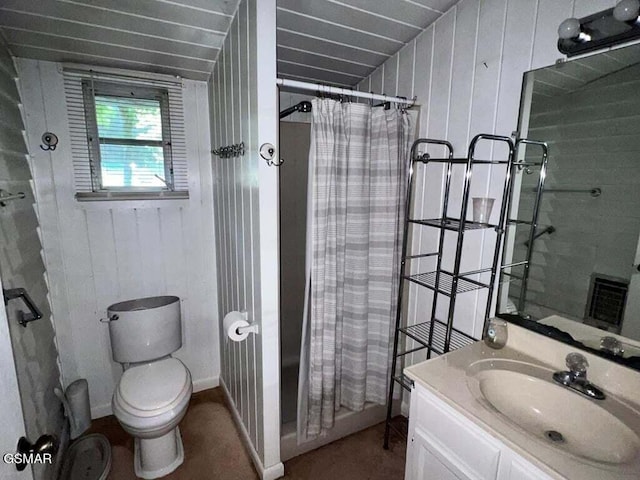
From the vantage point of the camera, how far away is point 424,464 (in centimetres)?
120

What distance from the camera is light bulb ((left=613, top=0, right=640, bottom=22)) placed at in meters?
0.94

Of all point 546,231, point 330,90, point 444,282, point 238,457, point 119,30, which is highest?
point 119,30

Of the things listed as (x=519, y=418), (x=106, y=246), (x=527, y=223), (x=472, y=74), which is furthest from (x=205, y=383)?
(x=472, y=74)

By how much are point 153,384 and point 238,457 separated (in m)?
0.63

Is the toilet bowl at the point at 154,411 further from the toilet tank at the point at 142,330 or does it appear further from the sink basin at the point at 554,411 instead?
the sink basin at the point at 554,411

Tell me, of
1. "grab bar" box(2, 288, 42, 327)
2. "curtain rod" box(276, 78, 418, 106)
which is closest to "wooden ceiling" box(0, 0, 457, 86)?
"curtain rod" box(276, 78, 418, 106)

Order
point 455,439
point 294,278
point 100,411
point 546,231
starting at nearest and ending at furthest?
point 455,439 < point 546,231 < point 100,411 < point 294,278

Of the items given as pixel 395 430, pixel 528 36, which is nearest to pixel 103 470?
pixel 395 430

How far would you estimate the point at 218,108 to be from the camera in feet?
6.43

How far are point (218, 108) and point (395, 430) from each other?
220cm

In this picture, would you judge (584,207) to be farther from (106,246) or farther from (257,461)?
(106,246)

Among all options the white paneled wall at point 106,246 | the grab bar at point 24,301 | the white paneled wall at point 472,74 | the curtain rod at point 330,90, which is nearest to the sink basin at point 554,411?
the white paneled wall at point 472,74

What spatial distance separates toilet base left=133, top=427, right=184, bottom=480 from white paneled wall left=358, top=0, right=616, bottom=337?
1.56m

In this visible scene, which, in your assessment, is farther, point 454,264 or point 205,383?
point 205,383
